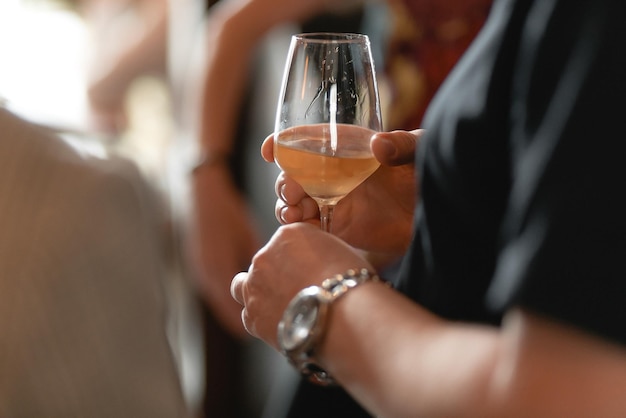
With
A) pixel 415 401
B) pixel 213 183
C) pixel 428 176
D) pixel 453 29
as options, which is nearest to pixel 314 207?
pixel 428 176

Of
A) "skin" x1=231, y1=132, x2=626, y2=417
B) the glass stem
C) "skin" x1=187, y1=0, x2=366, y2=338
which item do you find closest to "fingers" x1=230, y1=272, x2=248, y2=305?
"skin" x1=231, y1=132, x2=626, y2=417

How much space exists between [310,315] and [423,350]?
111 mm

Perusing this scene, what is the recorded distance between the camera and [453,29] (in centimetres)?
150

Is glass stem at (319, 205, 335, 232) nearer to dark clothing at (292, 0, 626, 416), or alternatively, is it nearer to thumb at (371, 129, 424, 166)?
thumb at (371, 129, 424, 166)

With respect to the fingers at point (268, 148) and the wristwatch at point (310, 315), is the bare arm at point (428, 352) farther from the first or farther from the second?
the fingers at point (268, 148)

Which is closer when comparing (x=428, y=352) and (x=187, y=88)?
(x=428, y=352)

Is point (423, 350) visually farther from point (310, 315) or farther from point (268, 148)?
point (268, 148)

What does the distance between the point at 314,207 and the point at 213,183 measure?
3.05 ft

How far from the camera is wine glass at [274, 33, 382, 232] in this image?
2.77ft

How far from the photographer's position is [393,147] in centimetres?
86

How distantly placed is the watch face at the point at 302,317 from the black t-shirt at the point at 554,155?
16cm

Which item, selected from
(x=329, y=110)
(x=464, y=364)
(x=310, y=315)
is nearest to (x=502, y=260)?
(x=464, y=364)

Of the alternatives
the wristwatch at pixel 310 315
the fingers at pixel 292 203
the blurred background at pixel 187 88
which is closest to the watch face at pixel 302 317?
the wristwatch at pixel 310 315

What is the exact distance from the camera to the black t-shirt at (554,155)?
1.75 feet
